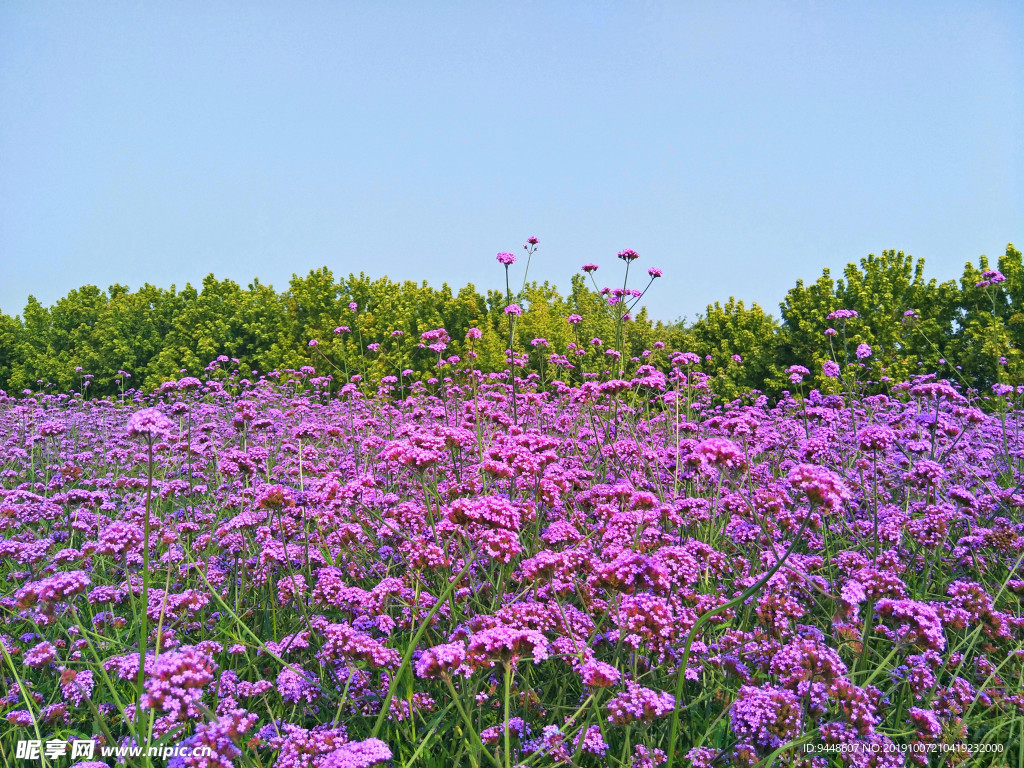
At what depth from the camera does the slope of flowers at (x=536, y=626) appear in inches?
81.5

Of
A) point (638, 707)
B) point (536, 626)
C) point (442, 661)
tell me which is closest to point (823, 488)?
point (638, 707)

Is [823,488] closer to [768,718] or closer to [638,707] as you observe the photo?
[768,718]

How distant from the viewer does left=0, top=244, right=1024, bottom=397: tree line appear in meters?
18.8

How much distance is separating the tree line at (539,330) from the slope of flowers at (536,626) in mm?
11680

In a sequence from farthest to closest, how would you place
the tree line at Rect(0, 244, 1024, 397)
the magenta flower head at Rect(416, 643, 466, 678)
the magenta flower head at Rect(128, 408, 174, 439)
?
the tree line at Rect(0, 244, 1024, 397) → the magenta flower head at Rect(128, 408, 174, 439) → the magenta flower head at Rect(416, 643, 466, 678)

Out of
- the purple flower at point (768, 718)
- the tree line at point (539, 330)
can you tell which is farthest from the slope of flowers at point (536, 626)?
the tree line at point (539, 330)

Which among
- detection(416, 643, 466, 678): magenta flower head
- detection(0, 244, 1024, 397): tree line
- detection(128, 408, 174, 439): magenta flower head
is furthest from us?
detection(0, 244, 1024, 397): tree line

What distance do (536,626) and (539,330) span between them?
1751 cm

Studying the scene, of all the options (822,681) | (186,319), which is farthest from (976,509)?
(186,319)

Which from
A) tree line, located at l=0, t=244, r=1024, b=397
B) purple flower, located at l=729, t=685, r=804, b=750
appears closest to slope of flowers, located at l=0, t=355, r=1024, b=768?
purple flower, located at l=729, t=685, r=804, b=750

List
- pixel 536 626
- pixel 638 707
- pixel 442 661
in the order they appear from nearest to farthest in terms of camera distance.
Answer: pixel 442 661 → pixel 638 707 → pixel 536 626

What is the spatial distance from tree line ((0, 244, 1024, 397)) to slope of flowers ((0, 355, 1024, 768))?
38.3 feet

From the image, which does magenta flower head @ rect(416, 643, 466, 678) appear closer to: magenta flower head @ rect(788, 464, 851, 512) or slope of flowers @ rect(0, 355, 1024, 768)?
slope of flowers @ rect(0, 355, 1024, 768)

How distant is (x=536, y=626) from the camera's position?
248 cm
